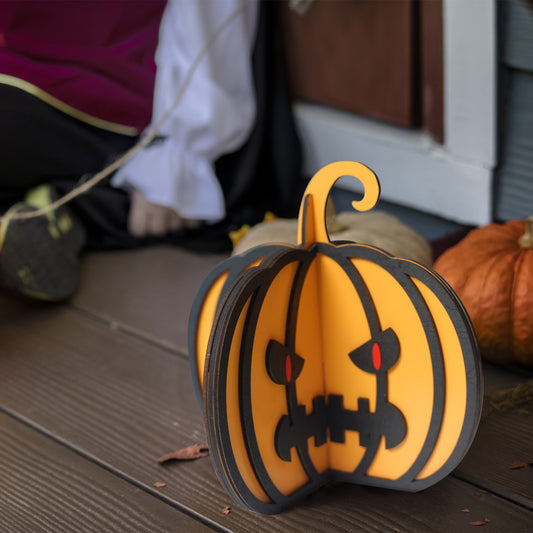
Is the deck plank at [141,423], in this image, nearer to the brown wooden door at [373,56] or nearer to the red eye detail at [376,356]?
the red eye detail at [376,356]

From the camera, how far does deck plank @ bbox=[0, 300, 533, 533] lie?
78cm

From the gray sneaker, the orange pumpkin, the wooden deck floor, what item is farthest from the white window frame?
the gray sneaker

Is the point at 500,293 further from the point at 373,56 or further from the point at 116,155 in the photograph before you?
the point at 116,155

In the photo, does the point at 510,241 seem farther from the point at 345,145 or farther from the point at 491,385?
the point at 345,145

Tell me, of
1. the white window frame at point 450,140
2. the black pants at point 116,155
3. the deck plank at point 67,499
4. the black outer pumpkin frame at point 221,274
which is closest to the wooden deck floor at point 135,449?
the deck plank at point 67,499

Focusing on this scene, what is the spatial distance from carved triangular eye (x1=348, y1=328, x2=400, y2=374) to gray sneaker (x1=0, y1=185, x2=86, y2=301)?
0.74 metres

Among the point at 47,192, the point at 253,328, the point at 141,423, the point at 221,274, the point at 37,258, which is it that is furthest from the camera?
the point at 47,192

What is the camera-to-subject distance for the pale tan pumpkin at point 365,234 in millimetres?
1059

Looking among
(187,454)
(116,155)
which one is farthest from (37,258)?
(187,454)

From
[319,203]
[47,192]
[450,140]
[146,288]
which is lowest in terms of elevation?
→ [146,288]

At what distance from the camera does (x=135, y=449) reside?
933mm

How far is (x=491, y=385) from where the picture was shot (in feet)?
3.32

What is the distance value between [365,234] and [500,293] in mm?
202

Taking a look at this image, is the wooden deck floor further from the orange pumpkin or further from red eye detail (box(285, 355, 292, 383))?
red eye detail (box(285, 355, 292, 383))
